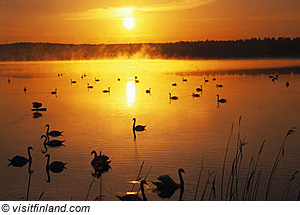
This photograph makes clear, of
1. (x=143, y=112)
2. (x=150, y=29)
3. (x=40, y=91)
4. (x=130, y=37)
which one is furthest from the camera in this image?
(x=40, y=91)

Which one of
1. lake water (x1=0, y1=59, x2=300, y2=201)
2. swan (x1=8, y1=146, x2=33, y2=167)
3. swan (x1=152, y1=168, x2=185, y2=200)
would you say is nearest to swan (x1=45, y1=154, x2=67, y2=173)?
lake water (x1=0, y1=59, x2=300, y2=201)

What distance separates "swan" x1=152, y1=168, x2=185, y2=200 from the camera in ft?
24.9

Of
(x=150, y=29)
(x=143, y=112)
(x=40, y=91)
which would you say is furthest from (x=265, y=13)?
(x=40, y=91)

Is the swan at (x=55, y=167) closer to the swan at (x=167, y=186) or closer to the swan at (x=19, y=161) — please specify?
the swan at (x=19, y=161)

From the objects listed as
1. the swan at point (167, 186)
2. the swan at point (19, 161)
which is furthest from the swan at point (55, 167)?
the swan at point (167, 186)

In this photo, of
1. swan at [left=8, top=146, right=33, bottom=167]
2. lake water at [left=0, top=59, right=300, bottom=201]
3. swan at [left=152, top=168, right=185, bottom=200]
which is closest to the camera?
swan at [left=152, top=168, right=185, bottom=200]

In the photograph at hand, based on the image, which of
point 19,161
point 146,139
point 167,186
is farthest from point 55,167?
point 146,139

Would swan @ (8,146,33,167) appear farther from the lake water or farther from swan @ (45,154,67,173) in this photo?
swan @ (45,154,67,173)

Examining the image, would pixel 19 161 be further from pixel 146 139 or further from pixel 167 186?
pixel 146 139

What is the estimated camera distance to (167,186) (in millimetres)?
7668

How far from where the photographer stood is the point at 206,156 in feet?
31.9

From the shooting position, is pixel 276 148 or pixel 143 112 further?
pixel 143 112
